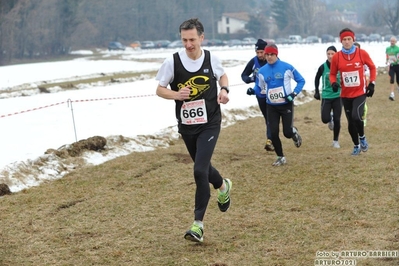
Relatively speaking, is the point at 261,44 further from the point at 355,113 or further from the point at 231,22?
the point at 231,22

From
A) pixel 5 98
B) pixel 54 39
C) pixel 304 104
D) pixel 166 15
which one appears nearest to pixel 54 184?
pixel 304 104

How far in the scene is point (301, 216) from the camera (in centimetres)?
704

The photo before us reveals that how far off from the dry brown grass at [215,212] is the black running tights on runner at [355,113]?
412 mm

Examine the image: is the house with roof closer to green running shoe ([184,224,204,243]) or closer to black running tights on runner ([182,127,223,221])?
black running tights on runner ([182,127,223,221])

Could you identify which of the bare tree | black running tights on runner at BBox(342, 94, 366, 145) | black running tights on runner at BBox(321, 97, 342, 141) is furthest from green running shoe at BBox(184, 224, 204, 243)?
the bare tree

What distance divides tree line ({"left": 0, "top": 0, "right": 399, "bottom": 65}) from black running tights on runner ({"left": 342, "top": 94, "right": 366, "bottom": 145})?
75623 mm

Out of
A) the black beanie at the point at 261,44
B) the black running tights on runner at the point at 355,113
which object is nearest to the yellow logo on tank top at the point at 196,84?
the black running tights on runner at the point at 355,113

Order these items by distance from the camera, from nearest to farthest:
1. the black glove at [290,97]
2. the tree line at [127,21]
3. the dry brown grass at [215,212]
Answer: the dry brown grass at [215,212]
the black glove at [290,97]
the tree line at [127,21]

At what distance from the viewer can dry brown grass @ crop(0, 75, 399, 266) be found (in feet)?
19.4

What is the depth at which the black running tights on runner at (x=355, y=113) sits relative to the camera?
1025cm

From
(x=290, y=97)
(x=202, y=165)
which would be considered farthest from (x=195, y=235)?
(x=290, y=97)

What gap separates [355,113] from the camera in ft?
33.7

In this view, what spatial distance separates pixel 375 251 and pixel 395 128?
29.2ft

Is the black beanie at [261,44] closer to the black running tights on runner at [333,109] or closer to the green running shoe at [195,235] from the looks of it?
the black running tights on runner at [333,109]
